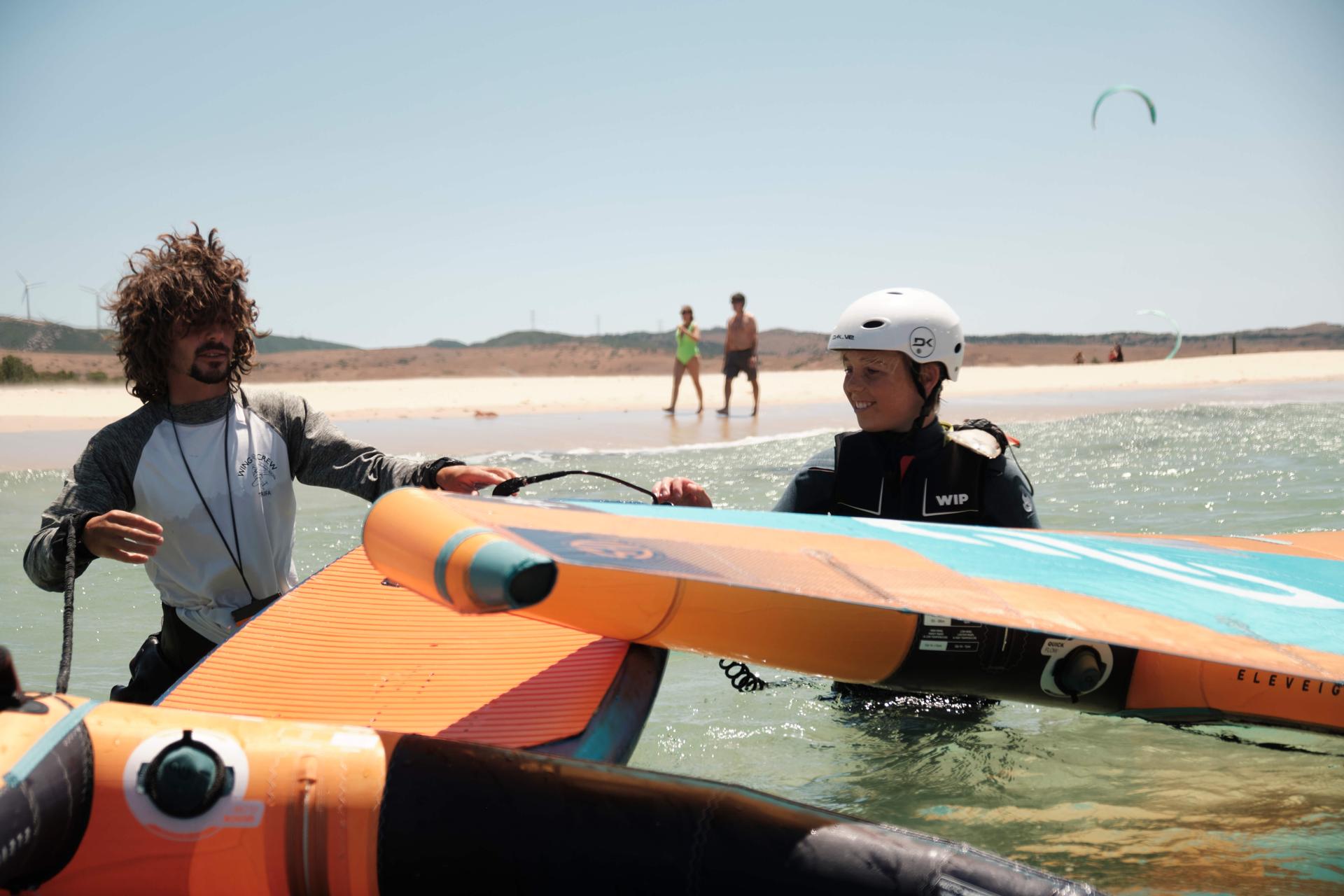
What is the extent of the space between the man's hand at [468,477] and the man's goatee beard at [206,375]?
0.62m

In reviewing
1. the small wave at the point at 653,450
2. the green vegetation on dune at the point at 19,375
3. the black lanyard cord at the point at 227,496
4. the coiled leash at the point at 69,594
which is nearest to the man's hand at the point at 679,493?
the black lanyard cord at the point at 227,496

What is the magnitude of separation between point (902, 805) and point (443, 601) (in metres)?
1.93

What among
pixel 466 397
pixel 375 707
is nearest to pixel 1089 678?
pixel 375 707

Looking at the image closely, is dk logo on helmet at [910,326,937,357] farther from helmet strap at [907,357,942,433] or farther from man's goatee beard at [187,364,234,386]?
man's goatee beard at [187,364,234,386]

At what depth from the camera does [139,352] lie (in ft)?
9.60

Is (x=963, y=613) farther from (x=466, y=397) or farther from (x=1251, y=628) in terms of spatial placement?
(x=466, y=397)

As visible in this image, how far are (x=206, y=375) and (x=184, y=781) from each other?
141 centimetres

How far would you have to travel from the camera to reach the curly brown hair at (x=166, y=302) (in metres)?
2.87

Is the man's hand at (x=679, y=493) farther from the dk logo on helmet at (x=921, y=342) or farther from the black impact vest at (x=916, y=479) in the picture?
the dk logo on helmet at (x=921, y=342)

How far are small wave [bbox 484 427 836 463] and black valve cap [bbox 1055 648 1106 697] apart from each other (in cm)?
802

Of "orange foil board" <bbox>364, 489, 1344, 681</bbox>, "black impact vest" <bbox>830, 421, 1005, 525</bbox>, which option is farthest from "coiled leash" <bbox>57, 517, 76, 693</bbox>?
"black impact vest" <bbox>830, 421, 1005, 525</bbox>

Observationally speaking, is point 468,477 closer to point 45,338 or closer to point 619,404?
point 619,404

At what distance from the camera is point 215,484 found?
9.59ft

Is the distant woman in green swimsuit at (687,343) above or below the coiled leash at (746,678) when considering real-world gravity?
above
